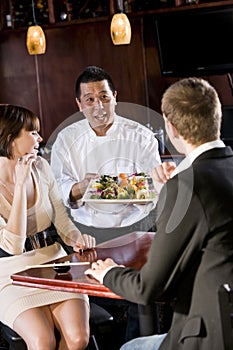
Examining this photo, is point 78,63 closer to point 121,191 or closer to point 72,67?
point 72,67

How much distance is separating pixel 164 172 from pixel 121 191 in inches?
23.8

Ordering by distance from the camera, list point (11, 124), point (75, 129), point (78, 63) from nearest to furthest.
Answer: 1. point (11, 124)
2. point (75, 129)
3. point (78, 63)

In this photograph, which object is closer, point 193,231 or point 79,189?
point 193,231

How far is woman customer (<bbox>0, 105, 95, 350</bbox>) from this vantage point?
2.85 m

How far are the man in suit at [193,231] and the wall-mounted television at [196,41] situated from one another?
12.1 ft

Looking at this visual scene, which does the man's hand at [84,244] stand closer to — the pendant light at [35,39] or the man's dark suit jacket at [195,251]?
the man's dark suit jacket at [195,251]

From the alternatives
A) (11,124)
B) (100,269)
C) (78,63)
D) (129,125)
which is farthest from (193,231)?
(78,63)

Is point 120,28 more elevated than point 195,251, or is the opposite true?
point 120,28

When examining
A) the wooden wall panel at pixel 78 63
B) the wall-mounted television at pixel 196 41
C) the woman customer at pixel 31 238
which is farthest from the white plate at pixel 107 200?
the wooden wall panel at pixel 78 63

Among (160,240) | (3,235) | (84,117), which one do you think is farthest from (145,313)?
(84,117)

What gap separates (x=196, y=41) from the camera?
5.73 metres

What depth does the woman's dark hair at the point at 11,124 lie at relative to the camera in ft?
10.3

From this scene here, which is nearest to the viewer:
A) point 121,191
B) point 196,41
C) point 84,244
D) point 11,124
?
point 84,244

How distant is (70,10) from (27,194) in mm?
3574
